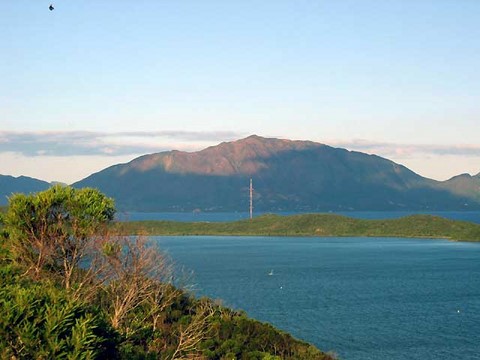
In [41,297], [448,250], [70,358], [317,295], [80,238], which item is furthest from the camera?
[448,250]

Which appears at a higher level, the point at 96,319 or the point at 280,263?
the point at 96,319

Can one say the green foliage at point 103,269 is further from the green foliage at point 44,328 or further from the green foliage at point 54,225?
the green foliage at point 44,328

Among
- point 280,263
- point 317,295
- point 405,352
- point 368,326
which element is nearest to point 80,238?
point 405,352

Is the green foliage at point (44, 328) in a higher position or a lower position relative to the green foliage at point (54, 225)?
lower

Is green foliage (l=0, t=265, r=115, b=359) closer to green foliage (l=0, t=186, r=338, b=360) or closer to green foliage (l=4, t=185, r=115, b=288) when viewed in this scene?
green foliage (l=0, t=186, r=338, b=360)

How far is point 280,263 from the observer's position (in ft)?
409

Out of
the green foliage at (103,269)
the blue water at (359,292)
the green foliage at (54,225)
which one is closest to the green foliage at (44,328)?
the green foliage at (103,269)

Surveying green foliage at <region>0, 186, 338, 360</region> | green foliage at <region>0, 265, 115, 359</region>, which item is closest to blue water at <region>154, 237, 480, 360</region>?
green foliage at <region>0, 186, 338, 360</region>

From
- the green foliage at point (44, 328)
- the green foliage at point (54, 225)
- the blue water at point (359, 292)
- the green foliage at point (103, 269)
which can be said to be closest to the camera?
the green foliage at point (44, 328)

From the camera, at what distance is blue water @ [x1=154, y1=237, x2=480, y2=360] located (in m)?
55.9

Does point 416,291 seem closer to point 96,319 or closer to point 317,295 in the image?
point 317,295

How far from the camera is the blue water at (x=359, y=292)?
5591 centimetres

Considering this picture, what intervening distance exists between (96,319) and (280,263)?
10715cm

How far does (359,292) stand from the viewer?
284 feet
